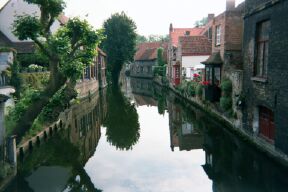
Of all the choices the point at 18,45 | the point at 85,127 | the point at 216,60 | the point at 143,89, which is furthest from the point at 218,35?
the point at 143,89

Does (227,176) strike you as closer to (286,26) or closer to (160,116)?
(286,26)

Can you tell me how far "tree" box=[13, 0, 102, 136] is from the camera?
38.5 ft

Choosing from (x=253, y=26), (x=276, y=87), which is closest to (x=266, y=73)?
(x=276, y=87)

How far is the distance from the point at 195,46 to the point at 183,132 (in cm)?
1879

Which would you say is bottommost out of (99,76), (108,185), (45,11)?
(108,185)

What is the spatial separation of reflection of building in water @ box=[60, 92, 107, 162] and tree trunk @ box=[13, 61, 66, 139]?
2.93 meters

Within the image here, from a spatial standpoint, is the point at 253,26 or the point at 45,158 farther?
the point at 253,26

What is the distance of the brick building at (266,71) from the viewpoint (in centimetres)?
1134

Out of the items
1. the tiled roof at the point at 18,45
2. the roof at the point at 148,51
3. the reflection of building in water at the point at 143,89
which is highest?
the roof at the point at 148,51

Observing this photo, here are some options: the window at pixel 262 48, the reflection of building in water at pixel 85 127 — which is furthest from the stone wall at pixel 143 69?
the window at pixel 262 48

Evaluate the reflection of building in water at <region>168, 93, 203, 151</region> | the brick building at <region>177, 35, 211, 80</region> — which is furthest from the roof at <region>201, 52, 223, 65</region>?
the brick building at <region>177, 35, 211, 80</region>

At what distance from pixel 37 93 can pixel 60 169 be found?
3501 mm

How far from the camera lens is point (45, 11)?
12.2 metres

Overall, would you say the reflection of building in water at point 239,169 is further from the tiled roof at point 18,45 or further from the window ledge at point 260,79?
the tiled roof at point 18,45
